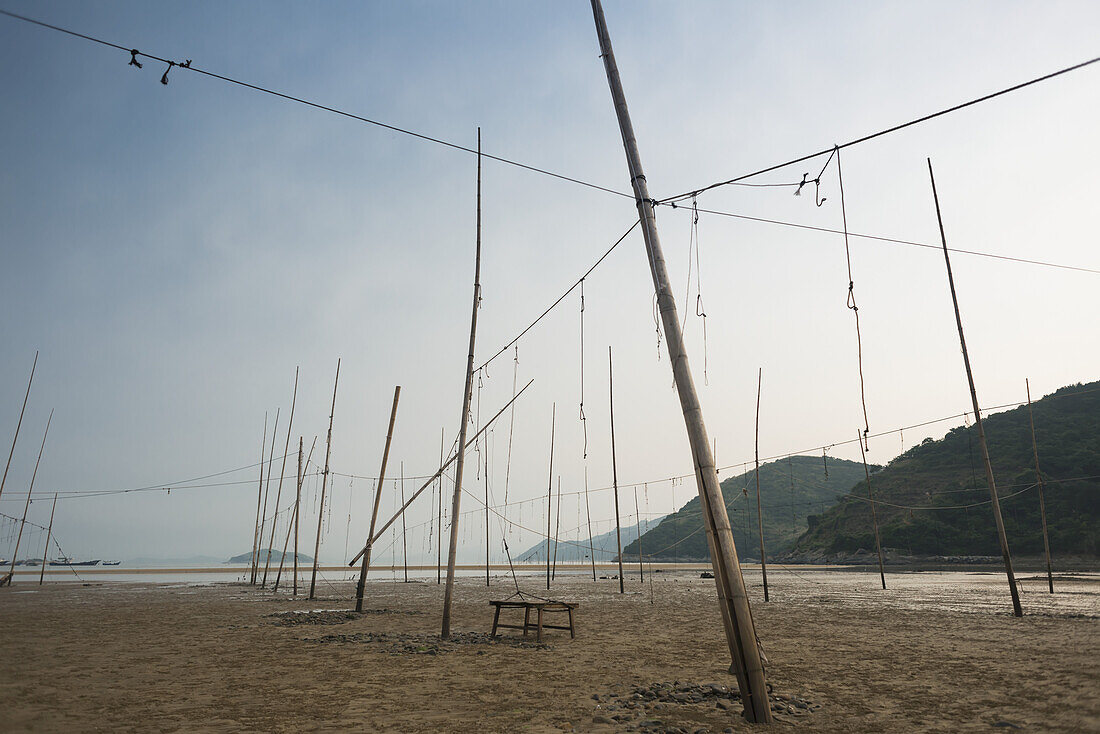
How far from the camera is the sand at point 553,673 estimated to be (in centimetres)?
723

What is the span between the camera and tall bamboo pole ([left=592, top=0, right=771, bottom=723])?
22.9ft

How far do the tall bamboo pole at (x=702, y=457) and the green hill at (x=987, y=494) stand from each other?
49989 mm

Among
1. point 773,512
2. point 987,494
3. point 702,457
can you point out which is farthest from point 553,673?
point 773,512

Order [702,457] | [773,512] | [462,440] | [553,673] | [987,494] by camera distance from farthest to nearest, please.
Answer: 1. [773,512]
2. [987,494]
3. [462,440]
4. [553,673]
5. [702,457]

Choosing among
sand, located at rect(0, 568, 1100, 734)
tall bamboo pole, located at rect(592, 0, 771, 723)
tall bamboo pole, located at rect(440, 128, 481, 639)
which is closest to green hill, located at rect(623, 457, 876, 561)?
sand, located at rect(0, 568, 1100, 734)

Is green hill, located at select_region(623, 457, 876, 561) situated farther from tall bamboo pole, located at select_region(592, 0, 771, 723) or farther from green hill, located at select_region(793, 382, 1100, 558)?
tall bamboo pole, located at select_region(592, 0, 771, 723)

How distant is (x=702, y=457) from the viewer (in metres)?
7.45

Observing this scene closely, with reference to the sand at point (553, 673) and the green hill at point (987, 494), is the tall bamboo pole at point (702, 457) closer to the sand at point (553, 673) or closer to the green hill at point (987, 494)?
the sand at point (553, 673)

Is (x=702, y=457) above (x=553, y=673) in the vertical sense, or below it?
above

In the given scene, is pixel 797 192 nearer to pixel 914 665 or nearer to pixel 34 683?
pixel 914 665

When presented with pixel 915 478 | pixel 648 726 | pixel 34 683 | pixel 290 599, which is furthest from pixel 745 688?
pixel 915 478

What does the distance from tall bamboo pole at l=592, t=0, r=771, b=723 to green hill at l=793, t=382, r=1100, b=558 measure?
50.0 metres

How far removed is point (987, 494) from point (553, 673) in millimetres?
72117

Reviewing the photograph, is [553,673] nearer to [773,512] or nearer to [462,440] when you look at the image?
[462,440]
